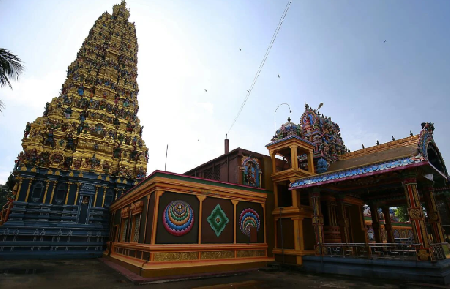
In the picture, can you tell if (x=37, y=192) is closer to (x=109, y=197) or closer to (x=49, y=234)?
(x=49, y=234)

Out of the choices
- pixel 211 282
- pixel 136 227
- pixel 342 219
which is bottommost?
pixel 211 282

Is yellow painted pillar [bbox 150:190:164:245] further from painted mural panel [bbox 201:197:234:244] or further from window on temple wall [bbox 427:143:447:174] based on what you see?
window on temple wall [bbox 427:143:447:174]

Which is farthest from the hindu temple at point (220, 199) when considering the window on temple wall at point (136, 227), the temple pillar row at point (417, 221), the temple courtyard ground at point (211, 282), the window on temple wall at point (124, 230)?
the temple courtyard ground at point (211, 282)

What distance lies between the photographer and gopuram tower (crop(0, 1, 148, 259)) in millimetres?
21578

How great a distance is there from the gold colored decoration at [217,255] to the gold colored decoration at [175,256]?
496 mm

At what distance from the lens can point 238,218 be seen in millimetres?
14680

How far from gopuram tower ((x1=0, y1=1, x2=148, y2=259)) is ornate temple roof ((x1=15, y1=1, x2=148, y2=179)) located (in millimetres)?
81

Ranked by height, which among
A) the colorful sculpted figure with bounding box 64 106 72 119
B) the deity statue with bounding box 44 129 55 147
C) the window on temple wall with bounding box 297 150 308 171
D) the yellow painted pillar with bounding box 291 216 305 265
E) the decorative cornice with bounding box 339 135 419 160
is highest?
the colorful sculpted figure with bounding box 64 106 72 119

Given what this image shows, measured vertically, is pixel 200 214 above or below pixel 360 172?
below

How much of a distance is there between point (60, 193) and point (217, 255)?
1908cm

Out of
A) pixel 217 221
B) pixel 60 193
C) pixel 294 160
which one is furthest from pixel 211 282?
pixel 60 193

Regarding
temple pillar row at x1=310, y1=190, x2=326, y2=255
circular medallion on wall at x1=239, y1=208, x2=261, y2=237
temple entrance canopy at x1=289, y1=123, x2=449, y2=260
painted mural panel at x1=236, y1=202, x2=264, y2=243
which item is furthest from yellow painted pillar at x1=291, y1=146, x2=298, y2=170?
circular medallion on wall at x1=239, y1=208, x2=261, y2=237

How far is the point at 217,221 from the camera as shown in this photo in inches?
539

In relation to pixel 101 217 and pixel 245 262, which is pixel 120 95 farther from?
pixel 245 262
